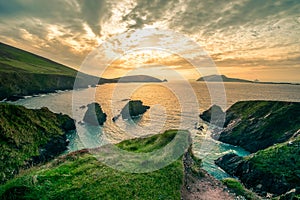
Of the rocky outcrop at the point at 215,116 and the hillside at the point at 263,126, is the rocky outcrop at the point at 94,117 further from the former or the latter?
the rocky outcrop at the point at 215,116

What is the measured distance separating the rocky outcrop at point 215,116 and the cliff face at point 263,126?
7807 mm

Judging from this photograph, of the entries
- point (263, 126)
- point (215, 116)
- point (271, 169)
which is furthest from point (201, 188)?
point (215, 116)

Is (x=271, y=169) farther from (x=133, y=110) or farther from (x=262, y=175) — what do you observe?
(x=133, y=110)

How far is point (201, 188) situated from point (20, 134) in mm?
32878

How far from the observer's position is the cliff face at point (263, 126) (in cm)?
4709

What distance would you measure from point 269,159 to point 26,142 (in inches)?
1562

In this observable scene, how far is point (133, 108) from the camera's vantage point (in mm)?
91250

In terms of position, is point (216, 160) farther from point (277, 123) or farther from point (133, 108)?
point (133, 108)

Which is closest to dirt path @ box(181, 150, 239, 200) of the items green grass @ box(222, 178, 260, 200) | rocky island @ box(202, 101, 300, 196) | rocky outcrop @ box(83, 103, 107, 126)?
green grass @ box(222, 178, 260, 200)

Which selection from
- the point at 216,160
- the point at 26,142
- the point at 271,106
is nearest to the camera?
the point at 26,142

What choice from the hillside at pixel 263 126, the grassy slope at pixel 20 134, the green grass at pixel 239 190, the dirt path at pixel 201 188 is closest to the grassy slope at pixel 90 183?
the dirt path at pixel 201 188

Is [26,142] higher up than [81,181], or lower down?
lower down

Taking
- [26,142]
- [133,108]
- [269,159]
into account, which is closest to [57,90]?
[133,108]

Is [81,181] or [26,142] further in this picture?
[26,142]
